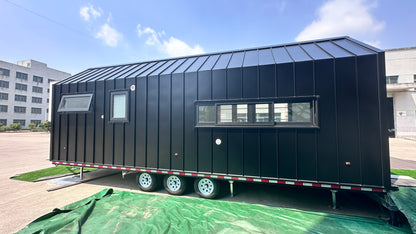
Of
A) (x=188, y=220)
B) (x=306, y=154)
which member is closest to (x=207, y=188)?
(x=188, y=220)

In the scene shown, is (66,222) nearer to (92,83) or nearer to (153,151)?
(153,151)

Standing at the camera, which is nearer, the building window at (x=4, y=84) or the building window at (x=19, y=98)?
the building window at (x=4, y=84)

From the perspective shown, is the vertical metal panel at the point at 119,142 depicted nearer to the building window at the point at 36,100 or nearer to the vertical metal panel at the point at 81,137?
the vertical metal panel at the point at 81,137

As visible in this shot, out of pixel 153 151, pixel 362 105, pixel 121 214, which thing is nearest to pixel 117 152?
pixel 153 151

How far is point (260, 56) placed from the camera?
652cm

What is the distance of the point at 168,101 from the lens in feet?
21.2

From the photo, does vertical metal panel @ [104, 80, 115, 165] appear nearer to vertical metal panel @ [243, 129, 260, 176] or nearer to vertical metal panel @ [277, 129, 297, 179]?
vertical metal panel @ [243, 129, 260, 176]

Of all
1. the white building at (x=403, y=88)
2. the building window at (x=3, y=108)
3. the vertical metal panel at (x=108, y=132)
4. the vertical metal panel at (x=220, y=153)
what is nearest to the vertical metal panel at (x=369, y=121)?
the vertical metal panel at (x=220, y=153)

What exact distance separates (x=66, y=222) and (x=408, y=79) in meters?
41.2

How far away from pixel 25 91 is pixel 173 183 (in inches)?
2708

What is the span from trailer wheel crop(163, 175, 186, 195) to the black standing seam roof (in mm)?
3923

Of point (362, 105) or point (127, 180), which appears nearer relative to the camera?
point (362, 105)

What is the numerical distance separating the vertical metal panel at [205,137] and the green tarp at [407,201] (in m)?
4.65

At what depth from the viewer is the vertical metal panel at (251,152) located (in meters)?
→ 5.42
